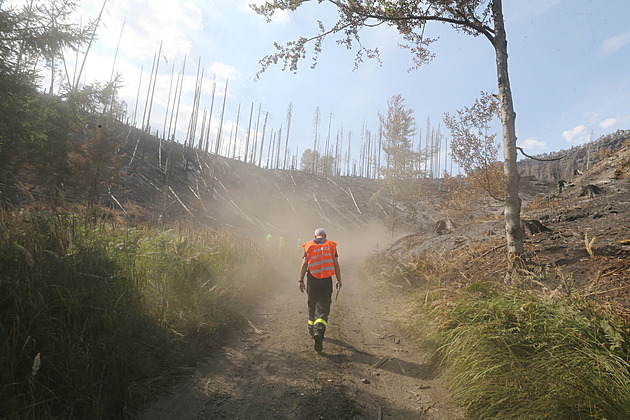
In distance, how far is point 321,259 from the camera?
5.42 metres

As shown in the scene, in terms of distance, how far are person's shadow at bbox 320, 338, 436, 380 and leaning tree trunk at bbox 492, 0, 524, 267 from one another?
307cm

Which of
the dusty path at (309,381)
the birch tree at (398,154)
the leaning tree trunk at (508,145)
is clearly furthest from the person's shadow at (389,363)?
the birch tree at (398,154)

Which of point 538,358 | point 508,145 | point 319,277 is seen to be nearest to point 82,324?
point 319,277

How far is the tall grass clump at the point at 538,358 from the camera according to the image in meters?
2.40

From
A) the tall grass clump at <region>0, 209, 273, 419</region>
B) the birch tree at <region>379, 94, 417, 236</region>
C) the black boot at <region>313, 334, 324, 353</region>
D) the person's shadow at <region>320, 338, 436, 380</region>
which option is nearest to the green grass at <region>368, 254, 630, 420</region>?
the person's shadow at <region>320, 338, 436, 380</region>

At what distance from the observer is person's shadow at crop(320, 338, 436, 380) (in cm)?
394

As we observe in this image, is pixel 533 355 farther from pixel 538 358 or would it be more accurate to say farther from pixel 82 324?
pixel 82 324

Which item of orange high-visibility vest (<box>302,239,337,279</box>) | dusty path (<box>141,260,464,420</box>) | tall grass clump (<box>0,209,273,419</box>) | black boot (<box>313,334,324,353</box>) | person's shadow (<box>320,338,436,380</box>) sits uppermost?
orange high-visibility vest (<box>302,239,337,279</box>)

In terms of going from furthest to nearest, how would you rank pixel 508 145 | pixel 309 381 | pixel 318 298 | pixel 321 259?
pixel 508 145 < pixel 321 259 < pixel 318 298 < pixel 309 381

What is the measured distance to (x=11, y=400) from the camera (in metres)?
2.09

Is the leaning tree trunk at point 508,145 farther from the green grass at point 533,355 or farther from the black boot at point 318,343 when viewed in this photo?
the black boot at point 318,343

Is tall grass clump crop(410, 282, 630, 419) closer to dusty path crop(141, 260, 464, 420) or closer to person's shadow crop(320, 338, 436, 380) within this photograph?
person's shadow crop(320, 338, 436, 380)

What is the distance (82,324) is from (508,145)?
731 cm

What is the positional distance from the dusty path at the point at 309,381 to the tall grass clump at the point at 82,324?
404 millimetres
